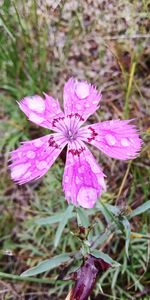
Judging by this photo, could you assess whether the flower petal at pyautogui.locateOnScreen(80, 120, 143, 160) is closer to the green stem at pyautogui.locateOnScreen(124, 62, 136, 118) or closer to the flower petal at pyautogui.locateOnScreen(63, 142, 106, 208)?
the flower petal at pyautogui.locateOnScreen(63, 142, 106, 208)

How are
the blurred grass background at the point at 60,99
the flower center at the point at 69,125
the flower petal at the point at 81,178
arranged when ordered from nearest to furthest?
1. the flower petal at the point at 81,178
2. the flower center at the point at 69,125
3. the blurred grass background at the point at 60,99

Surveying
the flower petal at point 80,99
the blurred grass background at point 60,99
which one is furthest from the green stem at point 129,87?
the flower petal at point 80,99

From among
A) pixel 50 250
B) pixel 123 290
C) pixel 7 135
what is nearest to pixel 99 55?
pixel 7 135

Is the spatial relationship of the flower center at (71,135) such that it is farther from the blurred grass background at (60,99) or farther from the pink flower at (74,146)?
the blurred grass background at (60,99)

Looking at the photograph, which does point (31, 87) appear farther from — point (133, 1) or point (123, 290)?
point (123, 290)

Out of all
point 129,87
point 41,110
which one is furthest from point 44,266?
point 129,87

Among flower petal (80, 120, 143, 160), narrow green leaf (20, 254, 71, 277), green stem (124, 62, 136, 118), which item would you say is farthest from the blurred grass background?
flower petal (80, 120, 143, 160)
